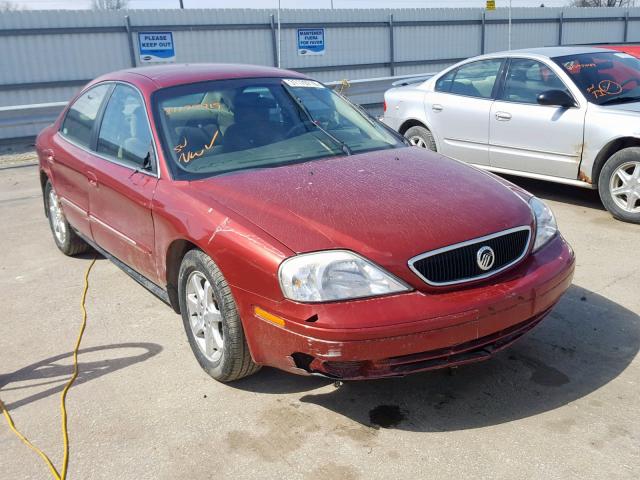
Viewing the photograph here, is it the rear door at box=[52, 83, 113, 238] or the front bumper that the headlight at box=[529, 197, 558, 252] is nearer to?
the front bumper

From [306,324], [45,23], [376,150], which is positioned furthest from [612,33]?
[306,324]

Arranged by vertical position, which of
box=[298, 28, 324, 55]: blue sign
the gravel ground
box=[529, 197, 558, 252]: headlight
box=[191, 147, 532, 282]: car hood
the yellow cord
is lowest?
the gravel ground

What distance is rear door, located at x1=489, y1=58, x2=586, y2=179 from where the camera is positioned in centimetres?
643

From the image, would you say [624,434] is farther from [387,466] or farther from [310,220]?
[310,220]

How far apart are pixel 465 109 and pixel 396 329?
5.08 m

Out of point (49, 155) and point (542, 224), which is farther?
point (49, 155)

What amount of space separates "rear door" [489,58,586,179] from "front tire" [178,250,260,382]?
430 cm

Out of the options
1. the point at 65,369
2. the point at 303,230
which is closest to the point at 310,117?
the point at 303,230

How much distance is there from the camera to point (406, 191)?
11.3ft

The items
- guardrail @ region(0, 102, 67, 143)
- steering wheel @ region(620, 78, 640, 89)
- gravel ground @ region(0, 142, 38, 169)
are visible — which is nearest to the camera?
steering wheel @ region(620, 78, 640, 89)

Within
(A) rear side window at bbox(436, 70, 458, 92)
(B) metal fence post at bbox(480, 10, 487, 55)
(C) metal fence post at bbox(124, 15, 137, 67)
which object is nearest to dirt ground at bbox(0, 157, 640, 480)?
(A) rear side window at bbox(436, 70, 458, 92)

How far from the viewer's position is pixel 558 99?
6398 mm

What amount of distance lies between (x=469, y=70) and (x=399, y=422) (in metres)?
5.41

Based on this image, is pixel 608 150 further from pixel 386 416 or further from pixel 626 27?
pixel 626 27
